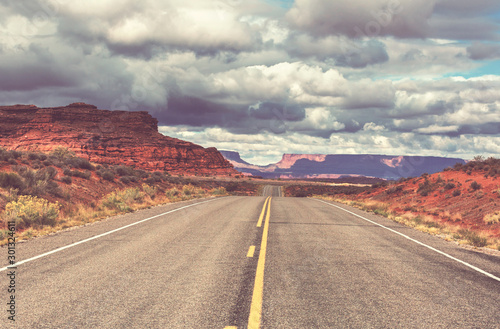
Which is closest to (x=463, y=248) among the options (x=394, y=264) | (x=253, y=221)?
(x=394, y=264)

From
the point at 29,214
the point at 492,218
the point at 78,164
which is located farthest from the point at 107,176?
the point at 492,218

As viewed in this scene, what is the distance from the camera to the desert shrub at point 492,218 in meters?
16.9

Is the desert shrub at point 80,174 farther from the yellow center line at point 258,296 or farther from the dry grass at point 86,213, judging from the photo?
the yellow center line at point 258,296

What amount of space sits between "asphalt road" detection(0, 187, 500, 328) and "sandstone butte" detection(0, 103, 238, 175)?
10601 centimetres

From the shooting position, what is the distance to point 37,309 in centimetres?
460

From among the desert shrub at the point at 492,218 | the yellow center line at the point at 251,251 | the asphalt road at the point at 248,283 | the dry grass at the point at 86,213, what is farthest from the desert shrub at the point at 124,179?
the desert shrub at the point at 492,218

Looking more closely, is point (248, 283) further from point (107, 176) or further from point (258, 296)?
point (107, 176)

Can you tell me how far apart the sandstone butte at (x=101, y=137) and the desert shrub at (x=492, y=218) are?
104m

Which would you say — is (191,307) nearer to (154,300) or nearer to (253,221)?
(154,300)

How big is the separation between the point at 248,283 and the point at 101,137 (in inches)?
5094

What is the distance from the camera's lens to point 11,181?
1508cm

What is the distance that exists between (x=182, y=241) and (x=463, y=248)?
27.2ft

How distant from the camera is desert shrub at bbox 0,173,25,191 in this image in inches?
583

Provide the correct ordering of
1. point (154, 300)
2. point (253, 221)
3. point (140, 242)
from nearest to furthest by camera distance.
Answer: point (154, 300) → point (140, 242) → point (253, 221)
